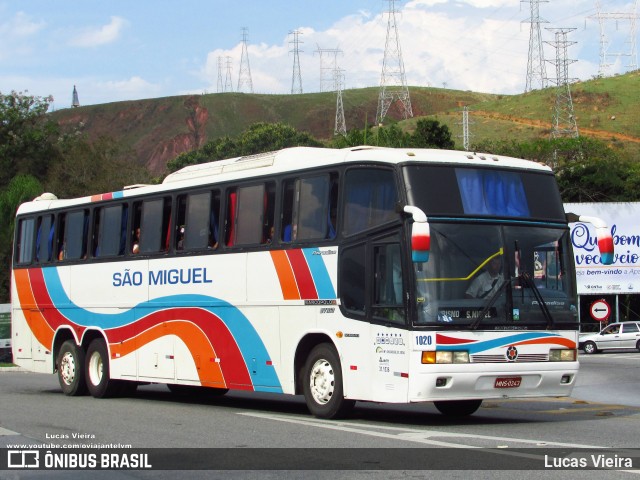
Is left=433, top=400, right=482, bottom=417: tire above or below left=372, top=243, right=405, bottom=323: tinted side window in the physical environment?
below

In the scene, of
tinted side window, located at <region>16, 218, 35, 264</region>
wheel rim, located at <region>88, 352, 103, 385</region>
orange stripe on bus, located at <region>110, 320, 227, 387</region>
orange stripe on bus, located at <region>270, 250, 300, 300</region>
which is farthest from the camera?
tinted side window, located at <region>16, 218, 35, 264</region>

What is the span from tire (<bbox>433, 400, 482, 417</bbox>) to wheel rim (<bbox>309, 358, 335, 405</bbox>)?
1.67 metres

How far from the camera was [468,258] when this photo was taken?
13.9 metres

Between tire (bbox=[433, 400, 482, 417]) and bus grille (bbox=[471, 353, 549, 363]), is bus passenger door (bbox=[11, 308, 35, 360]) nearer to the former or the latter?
tire (bbox=[433, 400, 482, 417])

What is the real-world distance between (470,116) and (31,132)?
196 feet

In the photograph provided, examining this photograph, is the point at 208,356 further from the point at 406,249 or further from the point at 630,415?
the point at 630,415

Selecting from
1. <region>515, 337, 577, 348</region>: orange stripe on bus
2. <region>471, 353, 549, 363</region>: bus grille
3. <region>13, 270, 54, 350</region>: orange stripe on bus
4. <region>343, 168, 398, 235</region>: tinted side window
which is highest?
<region>343, 168, 398, 235</region>: tinted side window

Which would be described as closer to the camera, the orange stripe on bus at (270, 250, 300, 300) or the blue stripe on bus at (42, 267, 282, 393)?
the orange stripe on bus at (270, 250, 300, 300)

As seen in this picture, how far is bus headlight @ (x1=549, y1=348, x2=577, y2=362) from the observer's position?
14.4 m

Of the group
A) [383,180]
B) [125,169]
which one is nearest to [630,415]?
[383,180]

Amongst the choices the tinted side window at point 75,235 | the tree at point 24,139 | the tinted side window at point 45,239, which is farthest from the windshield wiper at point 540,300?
the tree at point 24,139

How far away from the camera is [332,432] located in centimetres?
1338

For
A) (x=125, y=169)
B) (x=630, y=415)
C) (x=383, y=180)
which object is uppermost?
(x=125, y=169)

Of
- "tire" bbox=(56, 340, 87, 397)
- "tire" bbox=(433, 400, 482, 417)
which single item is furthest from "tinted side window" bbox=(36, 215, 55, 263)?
"tire" bbox=(433, 400, 482, 417)
